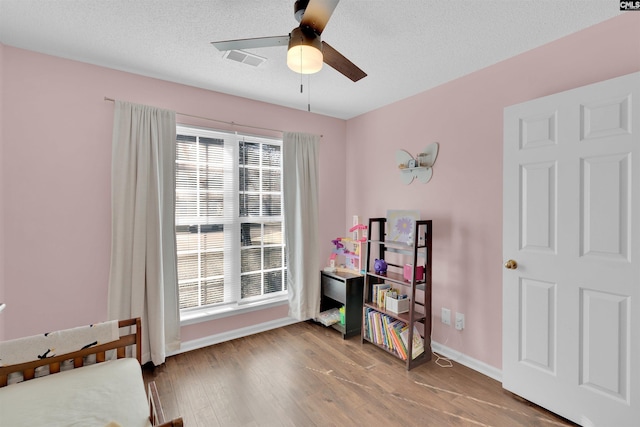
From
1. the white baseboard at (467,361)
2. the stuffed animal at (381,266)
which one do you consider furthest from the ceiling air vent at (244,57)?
the white baseboard at (467,361)

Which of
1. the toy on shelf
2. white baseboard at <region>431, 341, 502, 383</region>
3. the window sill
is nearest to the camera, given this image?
white baseboard at <region>431, 341, 502, 383</region>

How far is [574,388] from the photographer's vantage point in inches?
71.6

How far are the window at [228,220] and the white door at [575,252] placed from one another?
2.29 meters

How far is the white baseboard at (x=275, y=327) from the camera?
2.40m

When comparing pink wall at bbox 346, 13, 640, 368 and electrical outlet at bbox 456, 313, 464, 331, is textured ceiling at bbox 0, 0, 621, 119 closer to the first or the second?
pink wall at bbox 346, 13, 640, 368

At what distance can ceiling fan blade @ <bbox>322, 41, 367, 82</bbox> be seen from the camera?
4.86 feet

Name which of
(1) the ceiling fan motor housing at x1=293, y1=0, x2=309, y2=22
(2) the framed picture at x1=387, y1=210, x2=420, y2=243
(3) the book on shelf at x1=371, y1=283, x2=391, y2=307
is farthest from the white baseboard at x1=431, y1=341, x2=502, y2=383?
(1) the ceiling fan motor housing at x1=293, y1=0, x2=309, y2=22

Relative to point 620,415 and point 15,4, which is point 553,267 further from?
point 15,4

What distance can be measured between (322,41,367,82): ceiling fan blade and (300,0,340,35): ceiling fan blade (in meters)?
0.15

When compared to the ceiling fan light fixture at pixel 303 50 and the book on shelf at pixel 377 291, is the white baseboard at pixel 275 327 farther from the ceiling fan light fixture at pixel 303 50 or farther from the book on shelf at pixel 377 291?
the ceiling fan light fixture at pixel 303 50

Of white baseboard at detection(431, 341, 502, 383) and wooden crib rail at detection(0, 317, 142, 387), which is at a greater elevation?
wooden crib rail at detection(0, 317, 142, 387)

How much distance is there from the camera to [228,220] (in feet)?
10.1

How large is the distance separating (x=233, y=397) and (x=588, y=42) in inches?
136

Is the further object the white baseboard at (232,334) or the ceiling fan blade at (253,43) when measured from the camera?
the white baseboard at (232,334)
